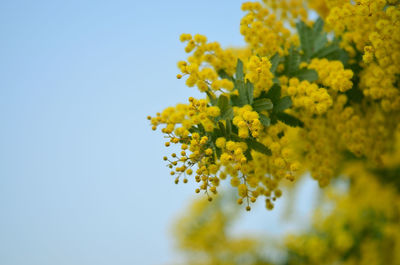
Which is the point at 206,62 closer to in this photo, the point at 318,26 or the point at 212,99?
the point at 212,99

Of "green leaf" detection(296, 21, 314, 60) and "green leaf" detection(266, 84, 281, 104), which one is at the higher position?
"green leaf" detection(296, 21, 314, 60)

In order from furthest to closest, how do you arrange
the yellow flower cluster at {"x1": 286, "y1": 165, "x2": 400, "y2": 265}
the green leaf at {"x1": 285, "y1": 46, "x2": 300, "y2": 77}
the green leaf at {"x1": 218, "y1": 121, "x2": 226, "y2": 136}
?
the yellow flower cluster at {"x1": 286, "y1": 165, "x2": 400, "y2": 265} → the green leaf at {"x1": 285, "y1": 46, "x2": 300, "y2": 77} → the green leaf at {"x1": 218, "y1": 121, "x2": 226, "y2": 136}

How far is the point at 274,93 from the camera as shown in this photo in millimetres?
2230

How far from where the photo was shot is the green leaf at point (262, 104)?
2.12 m

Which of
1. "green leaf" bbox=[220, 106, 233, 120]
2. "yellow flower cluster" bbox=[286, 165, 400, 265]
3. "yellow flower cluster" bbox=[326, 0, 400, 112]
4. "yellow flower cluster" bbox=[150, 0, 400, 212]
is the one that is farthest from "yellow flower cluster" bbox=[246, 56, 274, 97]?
"yellow flower cluster" bbox=[286, 165, 400, 265]

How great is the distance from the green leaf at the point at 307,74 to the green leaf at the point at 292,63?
0.17 feet

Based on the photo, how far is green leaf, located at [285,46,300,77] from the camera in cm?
249

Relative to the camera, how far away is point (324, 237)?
621cm

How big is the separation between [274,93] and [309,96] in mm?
196

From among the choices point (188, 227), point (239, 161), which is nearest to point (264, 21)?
point (239, 161)

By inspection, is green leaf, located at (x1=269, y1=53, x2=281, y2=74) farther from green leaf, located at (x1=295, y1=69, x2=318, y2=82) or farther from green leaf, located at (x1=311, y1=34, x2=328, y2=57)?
green leaf, located at (x1=311, y1=34, x2=328, y2=57)

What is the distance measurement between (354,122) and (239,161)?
0.99m

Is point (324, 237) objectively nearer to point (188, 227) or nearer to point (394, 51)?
point (394, 51)

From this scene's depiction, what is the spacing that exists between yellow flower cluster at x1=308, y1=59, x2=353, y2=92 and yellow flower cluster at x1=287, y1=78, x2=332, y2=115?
89 mm
